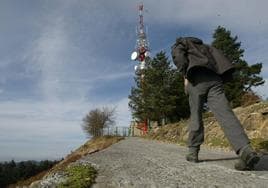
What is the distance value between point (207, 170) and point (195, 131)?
0.81m

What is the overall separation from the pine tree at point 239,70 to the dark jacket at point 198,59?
2602 cm

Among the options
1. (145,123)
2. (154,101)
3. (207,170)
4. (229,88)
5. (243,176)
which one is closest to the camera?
(243,176)

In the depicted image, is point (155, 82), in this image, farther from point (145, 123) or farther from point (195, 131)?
point (195, 131)

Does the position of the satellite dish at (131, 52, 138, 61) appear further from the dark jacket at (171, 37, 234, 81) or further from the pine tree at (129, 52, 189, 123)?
the dark jacket at (171, 37, 234, 81)

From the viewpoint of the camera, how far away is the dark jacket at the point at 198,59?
227 inches

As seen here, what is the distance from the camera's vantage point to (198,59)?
5.76 metres

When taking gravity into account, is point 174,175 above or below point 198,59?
below

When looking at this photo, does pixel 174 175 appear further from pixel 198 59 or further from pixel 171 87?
pixel 171 87

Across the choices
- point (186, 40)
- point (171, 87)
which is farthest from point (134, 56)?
point (186, 40)

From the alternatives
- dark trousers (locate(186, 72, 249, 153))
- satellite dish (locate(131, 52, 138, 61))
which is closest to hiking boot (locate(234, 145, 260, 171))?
dark trousers (locate(186, 72, 249, 153))

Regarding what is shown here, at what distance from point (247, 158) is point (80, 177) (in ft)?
6.57

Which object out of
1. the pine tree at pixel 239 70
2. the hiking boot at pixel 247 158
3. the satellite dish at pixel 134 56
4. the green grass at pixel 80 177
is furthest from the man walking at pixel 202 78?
the satellite dish at pixel 134 56

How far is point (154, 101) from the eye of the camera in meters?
38.8

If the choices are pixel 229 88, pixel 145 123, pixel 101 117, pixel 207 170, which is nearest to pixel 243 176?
pixel 207 170
